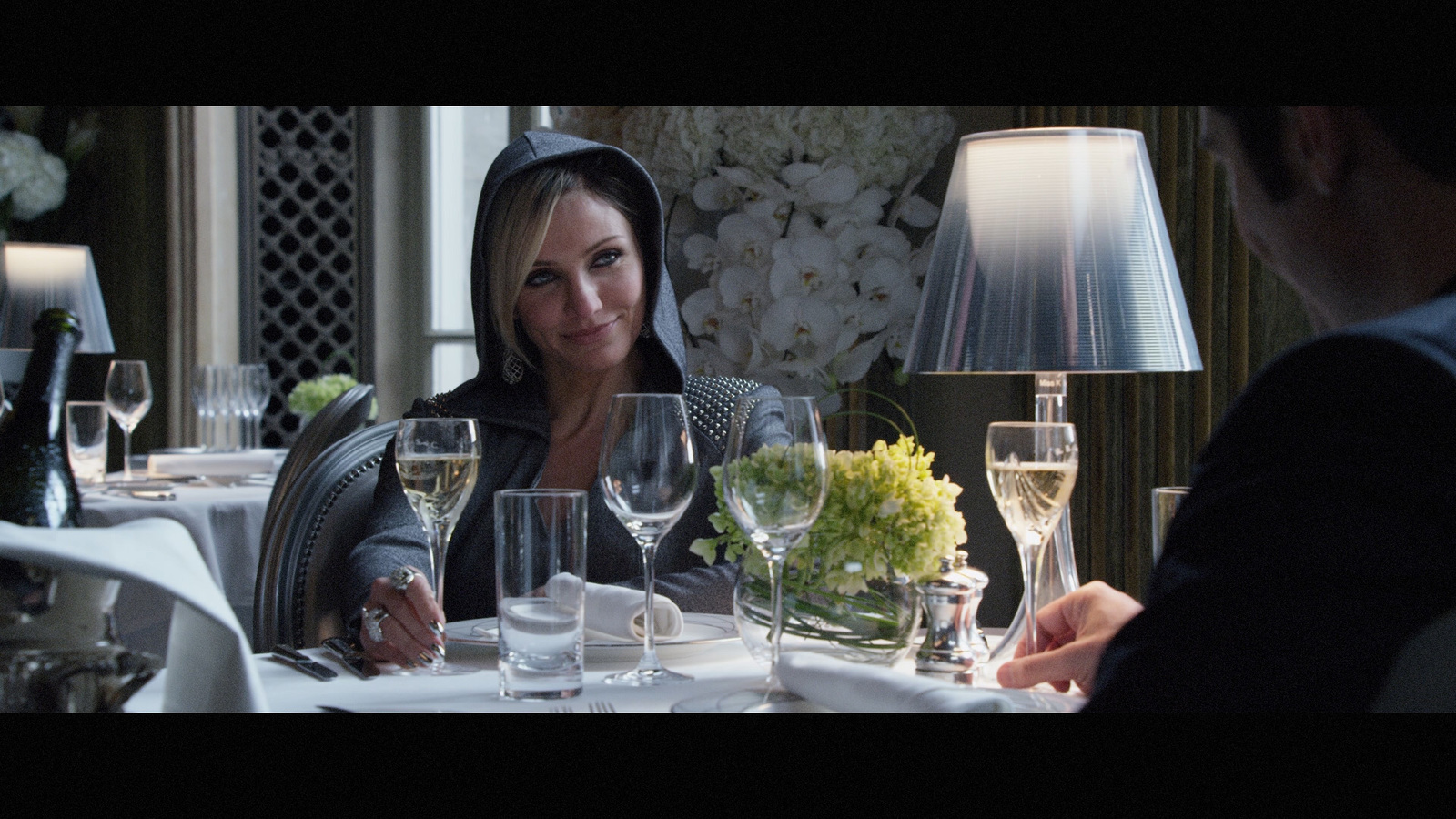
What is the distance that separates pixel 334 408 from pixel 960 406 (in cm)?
139

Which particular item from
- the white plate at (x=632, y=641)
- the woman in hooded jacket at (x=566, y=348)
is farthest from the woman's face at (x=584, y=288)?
the white plate at (x=632, y=641)

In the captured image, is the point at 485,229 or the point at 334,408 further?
the point at 334,408

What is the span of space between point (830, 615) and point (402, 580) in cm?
43

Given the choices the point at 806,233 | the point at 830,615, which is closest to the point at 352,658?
the point at 830,615

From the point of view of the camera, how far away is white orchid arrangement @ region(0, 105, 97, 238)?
452 centimetres

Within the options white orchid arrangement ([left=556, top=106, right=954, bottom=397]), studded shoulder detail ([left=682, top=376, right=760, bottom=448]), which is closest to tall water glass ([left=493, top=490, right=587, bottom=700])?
studded shoulder detail ([left=682, top=376, right=760, bottom=448])

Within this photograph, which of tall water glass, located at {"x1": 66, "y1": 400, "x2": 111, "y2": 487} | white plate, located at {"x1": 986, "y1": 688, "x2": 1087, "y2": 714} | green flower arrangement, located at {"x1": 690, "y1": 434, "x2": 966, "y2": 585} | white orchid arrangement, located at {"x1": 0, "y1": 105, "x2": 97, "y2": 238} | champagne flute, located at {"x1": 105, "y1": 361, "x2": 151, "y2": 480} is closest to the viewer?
white plate, located at {"x1": 986, "y1": 688, "x2": 1087, "y2": 714}

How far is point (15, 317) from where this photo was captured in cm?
395

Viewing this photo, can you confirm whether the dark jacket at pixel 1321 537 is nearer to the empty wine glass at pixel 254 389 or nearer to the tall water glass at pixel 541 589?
the tall water glass at pixel 541 589

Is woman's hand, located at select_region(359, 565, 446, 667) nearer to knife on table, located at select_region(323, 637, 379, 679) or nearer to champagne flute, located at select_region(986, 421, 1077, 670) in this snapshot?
knife on table, located at select_region(323, 637, 379, 679)

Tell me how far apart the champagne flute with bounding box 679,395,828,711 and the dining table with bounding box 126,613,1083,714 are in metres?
0.03

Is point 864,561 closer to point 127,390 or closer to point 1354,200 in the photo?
point 1354,200
